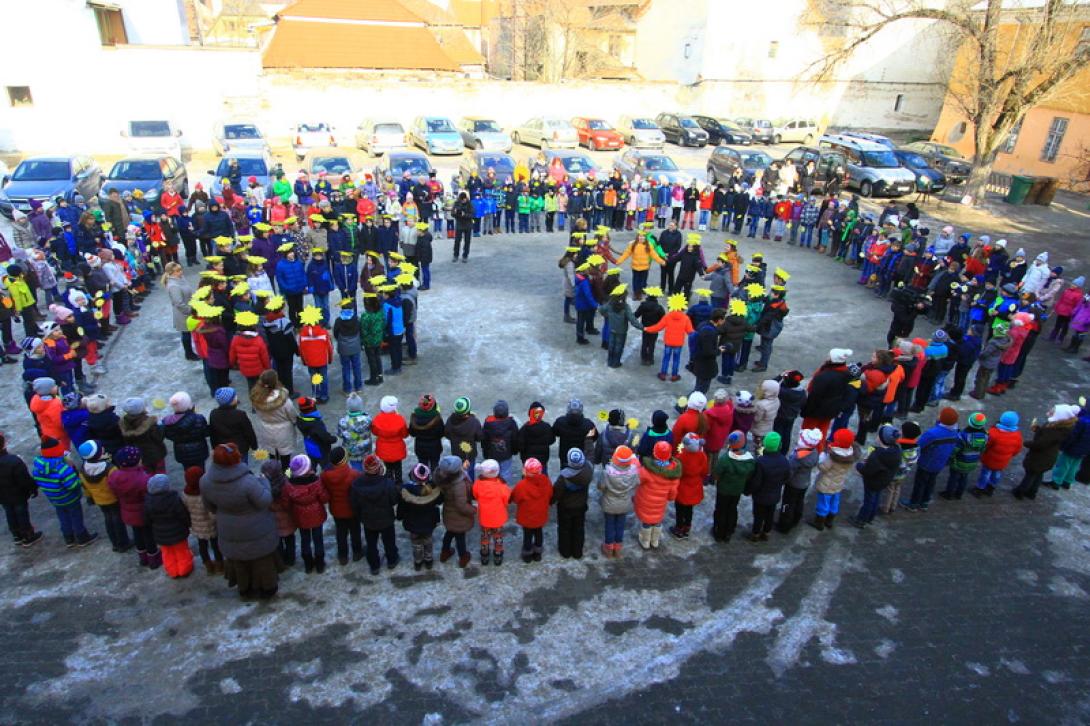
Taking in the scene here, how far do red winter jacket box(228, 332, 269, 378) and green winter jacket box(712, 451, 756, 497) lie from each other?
592 cm

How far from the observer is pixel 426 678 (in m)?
5.70

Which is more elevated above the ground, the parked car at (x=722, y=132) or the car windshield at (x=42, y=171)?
the parked car at (x=722, y=132)

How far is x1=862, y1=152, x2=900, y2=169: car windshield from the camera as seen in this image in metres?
24.1

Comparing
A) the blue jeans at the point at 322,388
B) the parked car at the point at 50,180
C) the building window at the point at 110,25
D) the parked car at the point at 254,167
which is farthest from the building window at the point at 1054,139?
the building window at the point at 110,25

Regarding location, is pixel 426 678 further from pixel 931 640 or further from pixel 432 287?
pixel 432 287

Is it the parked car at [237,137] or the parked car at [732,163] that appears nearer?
the parked car at [732,163]

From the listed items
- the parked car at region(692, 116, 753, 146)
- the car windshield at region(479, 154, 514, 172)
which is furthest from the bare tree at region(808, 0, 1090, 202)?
the car windshield at region(479, 154, 514, 172)

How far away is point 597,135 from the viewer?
104ft

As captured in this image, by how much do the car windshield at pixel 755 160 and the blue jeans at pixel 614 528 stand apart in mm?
19505

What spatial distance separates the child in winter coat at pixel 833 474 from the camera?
23.8 feet

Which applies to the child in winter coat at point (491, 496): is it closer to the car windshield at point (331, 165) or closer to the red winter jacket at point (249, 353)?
the red winter jacket at point (249, 353)

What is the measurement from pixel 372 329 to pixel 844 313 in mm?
9434

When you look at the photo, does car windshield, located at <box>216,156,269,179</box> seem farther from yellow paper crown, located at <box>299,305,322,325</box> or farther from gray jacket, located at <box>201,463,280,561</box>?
gray jacket, located at <box>201,463,280,561</box>

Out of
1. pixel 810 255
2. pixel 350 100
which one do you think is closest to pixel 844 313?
pixel 810 255
